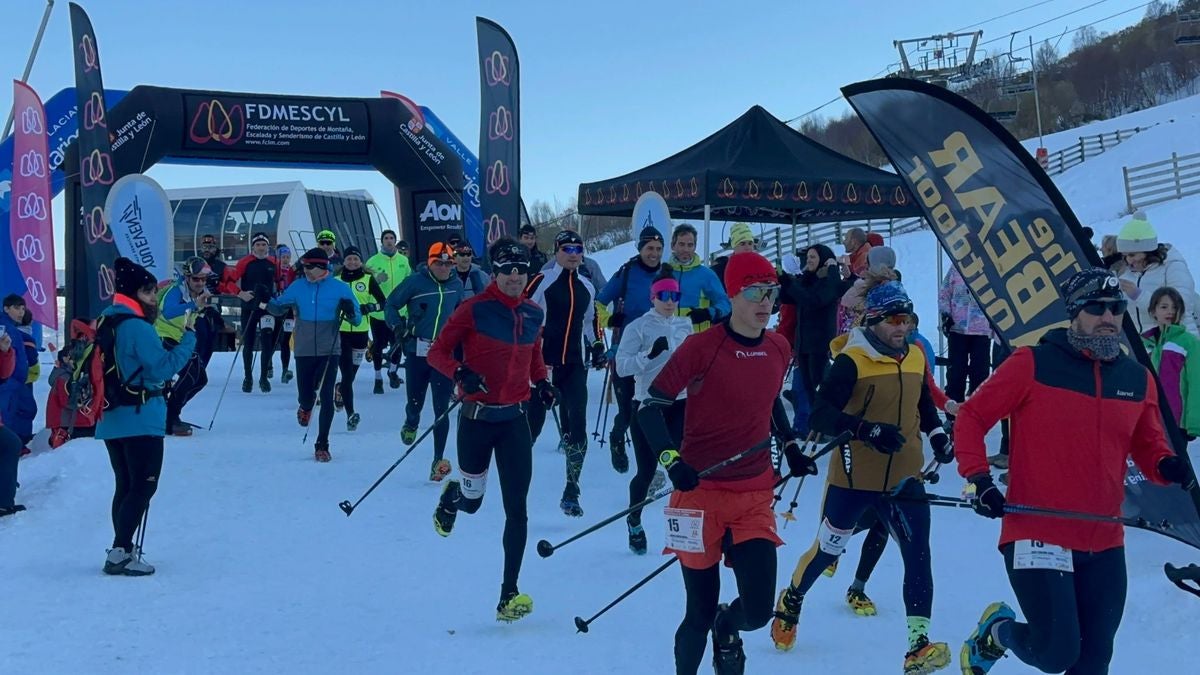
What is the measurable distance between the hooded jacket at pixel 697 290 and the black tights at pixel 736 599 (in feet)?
12.4

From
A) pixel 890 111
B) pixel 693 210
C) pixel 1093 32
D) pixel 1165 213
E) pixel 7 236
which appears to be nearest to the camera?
pixel 890 111

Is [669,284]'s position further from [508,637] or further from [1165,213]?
[1165,213]

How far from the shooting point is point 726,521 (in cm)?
427

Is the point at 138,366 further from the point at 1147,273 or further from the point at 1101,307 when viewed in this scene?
the point at 1147,273

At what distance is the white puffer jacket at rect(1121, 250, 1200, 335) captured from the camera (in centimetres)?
750

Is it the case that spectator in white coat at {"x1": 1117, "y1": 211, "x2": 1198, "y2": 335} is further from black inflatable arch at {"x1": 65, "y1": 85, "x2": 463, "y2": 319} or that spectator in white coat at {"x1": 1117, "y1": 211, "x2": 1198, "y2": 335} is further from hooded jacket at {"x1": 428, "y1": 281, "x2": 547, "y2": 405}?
black inflatable arch at {"x1": 65, "y1": 85, "x2": 463, "y2": 319}

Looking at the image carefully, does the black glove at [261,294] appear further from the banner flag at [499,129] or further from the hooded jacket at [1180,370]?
the hooded jacket at [1180,370]

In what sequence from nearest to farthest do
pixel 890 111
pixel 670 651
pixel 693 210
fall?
pixel 670 651 → pixel 890 111 → pixel 693 210

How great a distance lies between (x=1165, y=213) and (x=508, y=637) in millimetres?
24702

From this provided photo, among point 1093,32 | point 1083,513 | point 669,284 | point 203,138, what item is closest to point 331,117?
point 203,138

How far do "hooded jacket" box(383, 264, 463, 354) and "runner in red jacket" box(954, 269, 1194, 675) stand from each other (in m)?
6.29

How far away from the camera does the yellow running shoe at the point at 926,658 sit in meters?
4.60

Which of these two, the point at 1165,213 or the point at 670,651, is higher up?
the point at 1165,213

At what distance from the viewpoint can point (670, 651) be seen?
5188 mm
